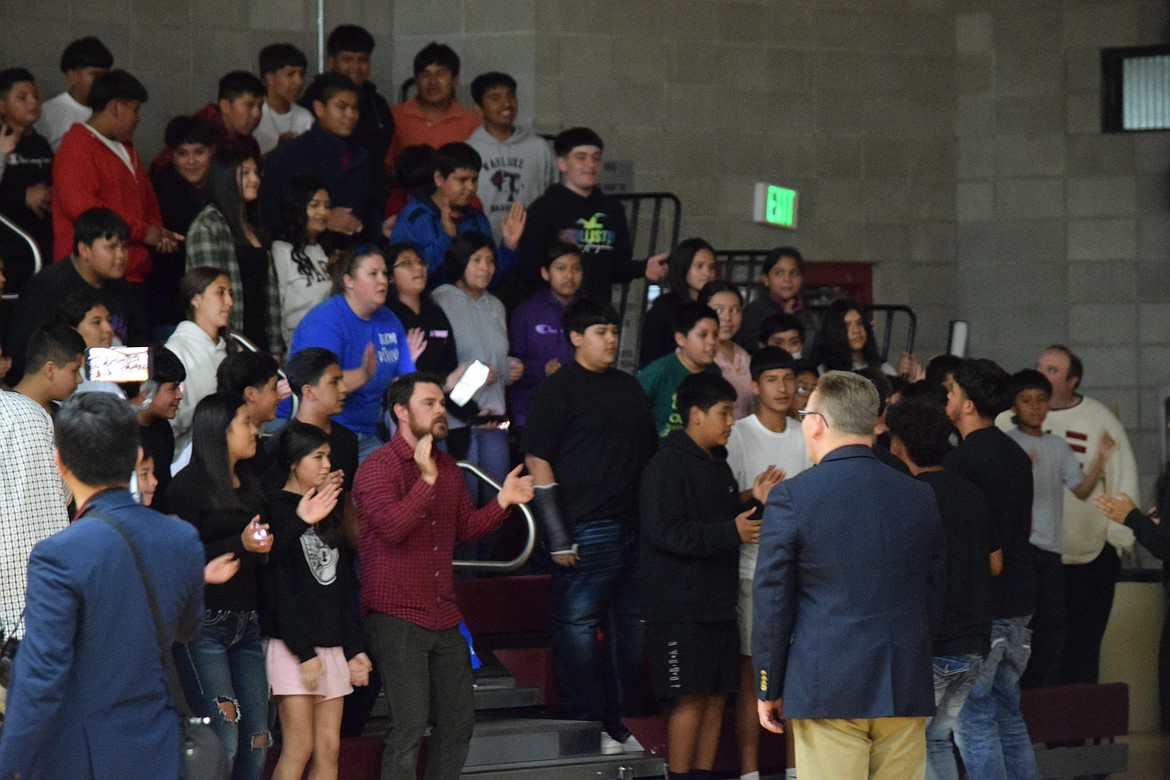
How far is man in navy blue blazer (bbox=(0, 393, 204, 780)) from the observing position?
360 centimetres

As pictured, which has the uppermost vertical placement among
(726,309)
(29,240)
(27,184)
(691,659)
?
(27,184)

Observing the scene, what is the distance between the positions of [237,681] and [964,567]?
8.68 feet

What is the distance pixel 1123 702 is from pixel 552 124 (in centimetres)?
488

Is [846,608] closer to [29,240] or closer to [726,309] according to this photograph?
[726,309]

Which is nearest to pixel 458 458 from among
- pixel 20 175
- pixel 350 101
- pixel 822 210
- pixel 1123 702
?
pixel 350 101

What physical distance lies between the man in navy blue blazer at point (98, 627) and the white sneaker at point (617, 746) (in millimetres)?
3115

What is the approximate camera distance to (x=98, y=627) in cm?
370

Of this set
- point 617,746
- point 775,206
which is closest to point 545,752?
point 617,746

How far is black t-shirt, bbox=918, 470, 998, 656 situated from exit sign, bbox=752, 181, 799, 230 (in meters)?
4.89

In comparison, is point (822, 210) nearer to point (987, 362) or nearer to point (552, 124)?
point (552, 124)

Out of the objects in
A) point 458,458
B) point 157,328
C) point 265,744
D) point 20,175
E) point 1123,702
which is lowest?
point 1123,702

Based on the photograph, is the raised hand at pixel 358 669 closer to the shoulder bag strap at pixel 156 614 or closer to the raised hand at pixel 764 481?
the raised hand at pixel 764 481

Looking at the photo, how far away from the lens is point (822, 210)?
11.4m

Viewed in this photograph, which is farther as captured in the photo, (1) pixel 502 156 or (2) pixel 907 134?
(2) pixel 907 134
